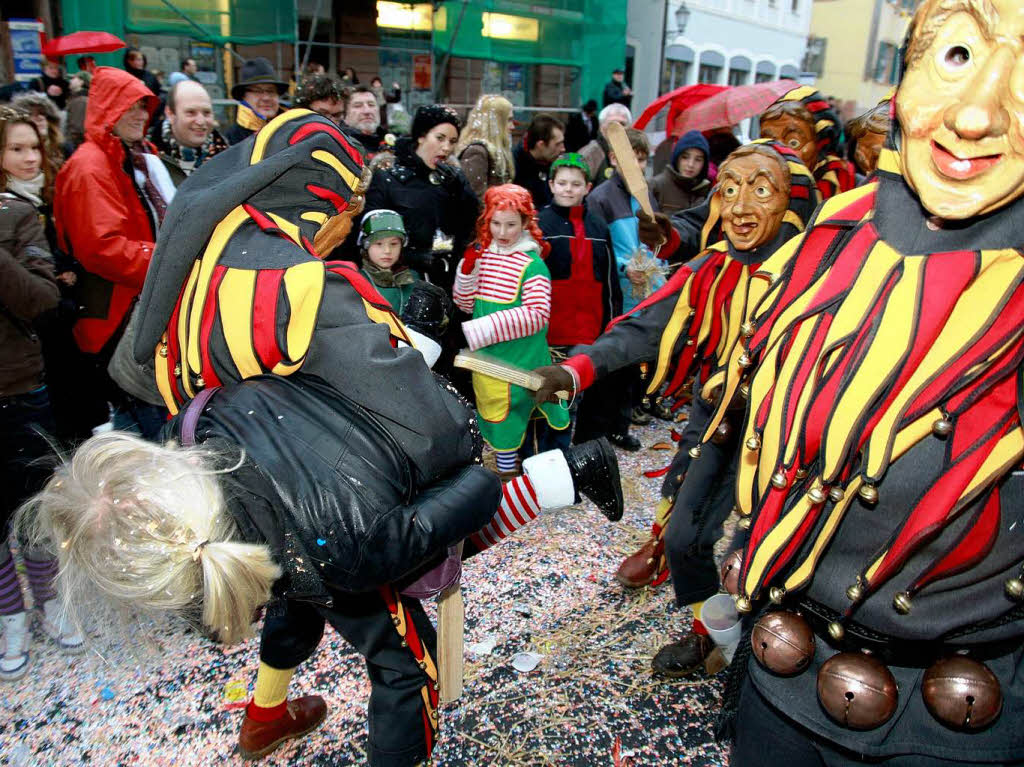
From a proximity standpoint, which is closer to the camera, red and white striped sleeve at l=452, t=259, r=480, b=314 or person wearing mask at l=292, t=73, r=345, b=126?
red and white striped sleeve at l=452, t=259, r=480, b=314

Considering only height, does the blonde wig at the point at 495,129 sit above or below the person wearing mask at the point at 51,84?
below

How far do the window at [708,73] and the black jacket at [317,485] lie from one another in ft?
70.9

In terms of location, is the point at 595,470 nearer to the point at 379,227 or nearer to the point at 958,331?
the point at 958,331

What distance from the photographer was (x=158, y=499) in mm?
1305

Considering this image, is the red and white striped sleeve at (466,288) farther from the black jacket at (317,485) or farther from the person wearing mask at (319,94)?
the black jacket at (317,485)

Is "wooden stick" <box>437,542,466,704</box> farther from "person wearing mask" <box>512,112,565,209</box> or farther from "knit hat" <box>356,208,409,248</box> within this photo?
"person wearing mask" <box>512,112,565,209</box>

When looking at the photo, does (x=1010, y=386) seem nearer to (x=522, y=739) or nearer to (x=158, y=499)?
(x=158, y=499)

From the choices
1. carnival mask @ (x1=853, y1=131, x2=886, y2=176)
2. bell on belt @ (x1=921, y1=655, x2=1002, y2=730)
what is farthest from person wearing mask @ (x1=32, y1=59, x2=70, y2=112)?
bell on belt @ (x1=921, y1=655, x2=1002, y2=730)

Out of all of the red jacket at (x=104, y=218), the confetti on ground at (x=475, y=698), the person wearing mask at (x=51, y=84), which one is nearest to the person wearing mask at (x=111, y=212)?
the red jacket at (x=104, y=218)

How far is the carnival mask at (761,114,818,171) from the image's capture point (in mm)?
3357

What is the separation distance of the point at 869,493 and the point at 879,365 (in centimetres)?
21

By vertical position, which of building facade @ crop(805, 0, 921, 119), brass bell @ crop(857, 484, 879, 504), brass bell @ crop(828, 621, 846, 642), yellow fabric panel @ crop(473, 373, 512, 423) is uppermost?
building facade @ crop(805, 0, 921, 119)

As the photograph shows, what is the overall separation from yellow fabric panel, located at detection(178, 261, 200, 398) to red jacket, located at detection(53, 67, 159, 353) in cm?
159

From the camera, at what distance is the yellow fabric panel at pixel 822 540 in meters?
1.26
